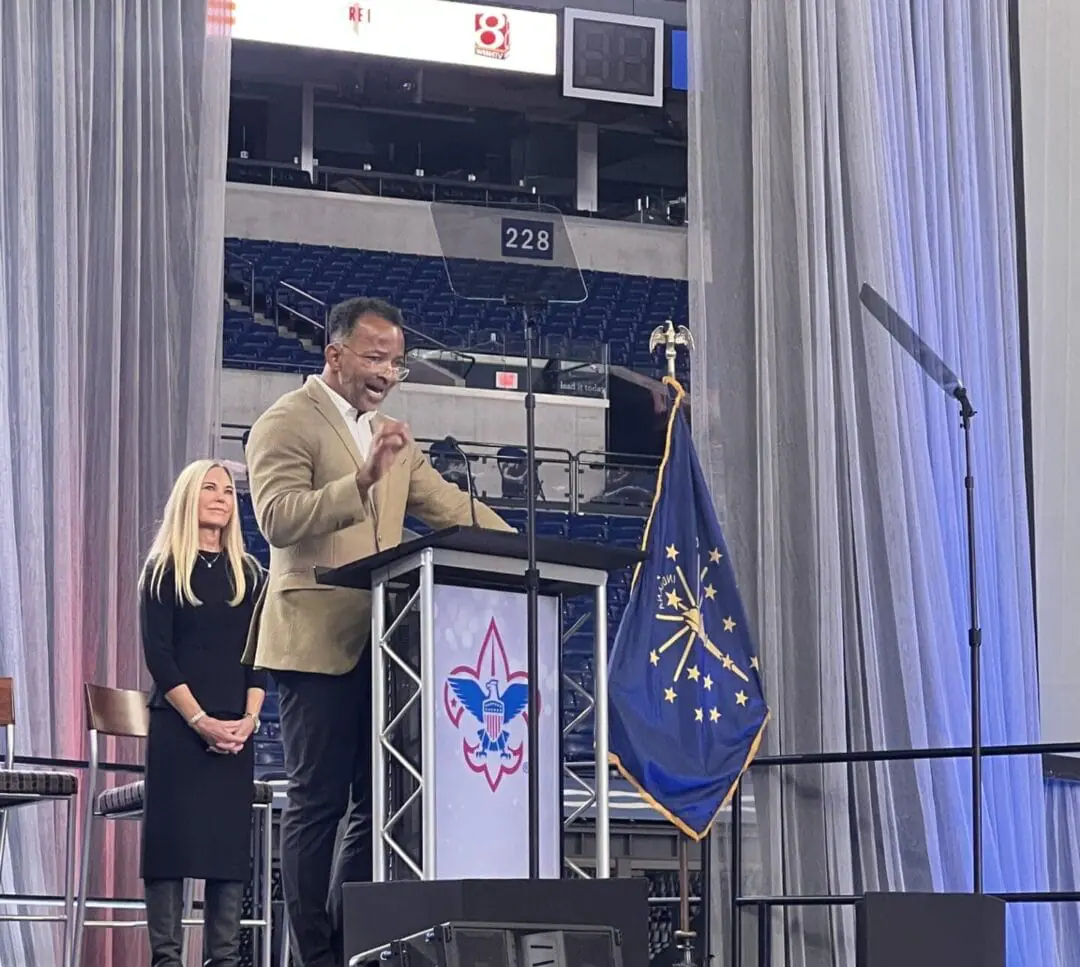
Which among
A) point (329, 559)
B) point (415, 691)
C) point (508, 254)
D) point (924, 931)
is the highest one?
point (508, 254)

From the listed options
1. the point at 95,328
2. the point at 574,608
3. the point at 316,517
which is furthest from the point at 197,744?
the point at 574,608

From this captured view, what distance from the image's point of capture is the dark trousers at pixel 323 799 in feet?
10.8

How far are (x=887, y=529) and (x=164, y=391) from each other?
2.08 m

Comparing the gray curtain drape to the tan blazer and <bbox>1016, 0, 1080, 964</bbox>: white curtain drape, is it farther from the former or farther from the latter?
the tan blazer

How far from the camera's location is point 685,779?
441 cm

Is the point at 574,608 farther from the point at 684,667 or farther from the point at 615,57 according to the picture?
the point at 684,667

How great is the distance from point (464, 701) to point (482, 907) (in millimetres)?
709

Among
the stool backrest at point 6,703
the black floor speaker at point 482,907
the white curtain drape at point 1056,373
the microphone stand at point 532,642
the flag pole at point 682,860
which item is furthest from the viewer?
the white curtain drape at point 1056,373

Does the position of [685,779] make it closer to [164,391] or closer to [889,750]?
[889,750]

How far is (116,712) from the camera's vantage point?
4098 millimetres

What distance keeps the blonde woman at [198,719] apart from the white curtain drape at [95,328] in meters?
0.99

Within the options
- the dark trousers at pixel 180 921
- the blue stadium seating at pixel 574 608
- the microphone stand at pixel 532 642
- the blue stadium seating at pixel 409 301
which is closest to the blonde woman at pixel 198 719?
the dark trousers at pixel 180 921

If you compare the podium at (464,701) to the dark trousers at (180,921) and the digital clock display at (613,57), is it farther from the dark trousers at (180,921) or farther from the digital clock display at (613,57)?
the digital clock display at (613,57)

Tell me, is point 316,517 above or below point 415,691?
above
